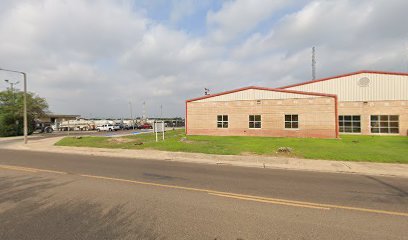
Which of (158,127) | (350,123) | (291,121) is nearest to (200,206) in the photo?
(158,127)

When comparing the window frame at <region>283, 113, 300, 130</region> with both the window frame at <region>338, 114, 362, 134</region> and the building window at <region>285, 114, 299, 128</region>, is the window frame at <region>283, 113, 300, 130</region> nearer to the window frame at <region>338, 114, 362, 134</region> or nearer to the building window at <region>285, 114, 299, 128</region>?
the building window at <region>285, 114, 299, 128</region>

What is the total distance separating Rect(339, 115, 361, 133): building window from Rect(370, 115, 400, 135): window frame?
55.9 inches

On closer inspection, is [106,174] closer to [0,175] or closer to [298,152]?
[0,175]

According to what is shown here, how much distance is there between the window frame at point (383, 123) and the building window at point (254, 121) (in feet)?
44.6

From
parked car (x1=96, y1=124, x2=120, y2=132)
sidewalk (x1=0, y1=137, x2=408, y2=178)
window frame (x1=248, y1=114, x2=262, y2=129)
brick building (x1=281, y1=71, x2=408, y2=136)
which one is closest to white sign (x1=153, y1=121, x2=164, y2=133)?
sidewalk (x1=0, y1=137, x2=408, y2=178)

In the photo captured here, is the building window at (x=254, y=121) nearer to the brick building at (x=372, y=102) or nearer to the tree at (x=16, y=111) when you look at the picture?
the brick building at (x=372, y=102)

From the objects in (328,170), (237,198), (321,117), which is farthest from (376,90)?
(237,198)

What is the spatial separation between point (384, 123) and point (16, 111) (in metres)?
54.0

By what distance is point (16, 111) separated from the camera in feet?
132

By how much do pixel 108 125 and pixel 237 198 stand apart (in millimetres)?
51101

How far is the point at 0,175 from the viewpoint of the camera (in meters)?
9.62

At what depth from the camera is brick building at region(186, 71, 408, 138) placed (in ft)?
83.7

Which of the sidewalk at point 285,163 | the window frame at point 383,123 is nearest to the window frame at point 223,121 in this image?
the sidewalk at point 285,163

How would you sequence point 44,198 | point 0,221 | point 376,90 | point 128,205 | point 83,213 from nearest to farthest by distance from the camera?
point 0,221, point 83,213, point 128,205, point 44,198, point 376,90
